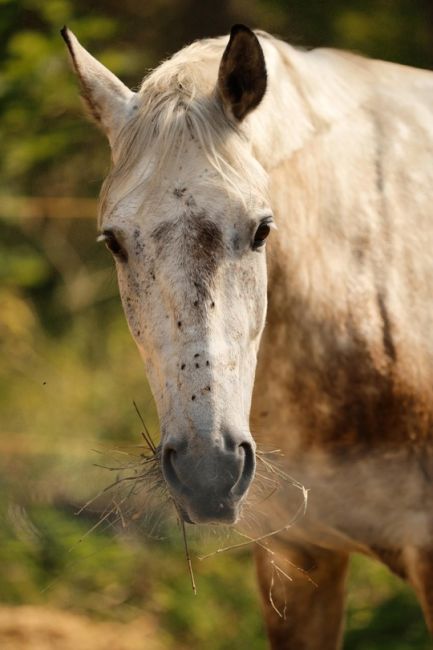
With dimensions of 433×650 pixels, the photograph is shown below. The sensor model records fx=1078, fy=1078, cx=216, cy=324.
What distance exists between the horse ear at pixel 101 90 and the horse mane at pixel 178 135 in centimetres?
4

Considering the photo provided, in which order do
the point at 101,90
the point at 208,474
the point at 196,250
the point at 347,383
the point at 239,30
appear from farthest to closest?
1. the point at 347,383
2. the point at 101,90
3. the point at 239,30
4. the point at 196,250
5. the point at 208,474

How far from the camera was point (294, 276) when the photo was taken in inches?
102

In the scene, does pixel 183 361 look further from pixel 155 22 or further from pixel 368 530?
pixel 155 22

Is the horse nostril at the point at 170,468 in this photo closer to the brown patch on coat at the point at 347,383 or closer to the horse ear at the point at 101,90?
the brown patch on coat at the point at 347,383

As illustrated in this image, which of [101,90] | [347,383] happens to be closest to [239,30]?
[101,90]

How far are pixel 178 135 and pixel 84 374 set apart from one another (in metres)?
4.24

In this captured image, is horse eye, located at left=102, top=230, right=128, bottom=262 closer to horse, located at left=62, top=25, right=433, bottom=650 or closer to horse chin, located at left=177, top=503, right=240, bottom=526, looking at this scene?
horse, located at left=62, top=25, right=433, bottom=650

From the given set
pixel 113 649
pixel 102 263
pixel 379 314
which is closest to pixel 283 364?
pixel 379 314

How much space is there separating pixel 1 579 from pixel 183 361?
113 inches

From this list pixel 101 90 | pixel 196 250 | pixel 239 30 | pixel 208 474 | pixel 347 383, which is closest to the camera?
pixel 208 474

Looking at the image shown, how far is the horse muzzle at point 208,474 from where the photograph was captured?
1.98 m

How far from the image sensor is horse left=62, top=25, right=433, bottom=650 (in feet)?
6.94

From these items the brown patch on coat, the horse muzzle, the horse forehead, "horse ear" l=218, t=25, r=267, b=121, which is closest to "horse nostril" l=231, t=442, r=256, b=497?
the horse muzzle

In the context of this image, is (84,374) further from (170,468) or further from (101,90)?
(170,468)
